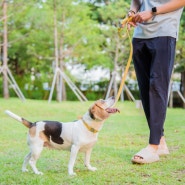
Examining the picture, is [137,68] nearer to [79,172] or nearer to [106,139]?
[79,172]

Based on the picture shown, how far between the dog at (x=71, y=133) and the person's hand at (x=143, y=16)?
30.0 inches

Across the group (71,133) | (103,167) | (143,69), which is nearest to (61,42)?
(143,69)

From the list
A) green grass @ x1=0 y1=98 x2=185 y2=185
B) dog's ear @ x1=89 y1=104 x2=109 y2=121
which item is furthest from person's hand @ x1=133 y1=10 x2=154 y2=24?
green grass @ x1=0 y1=98 x2=185 y2=185

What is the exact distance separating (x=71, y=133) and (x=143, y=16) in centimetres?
114

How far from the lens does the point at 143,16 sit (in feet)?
11.9

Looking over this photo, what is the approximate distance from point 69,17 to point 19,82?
4.86m

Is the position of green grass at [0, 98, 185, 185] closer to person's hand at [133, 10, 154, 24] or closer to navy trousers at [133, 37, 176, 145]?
navy trousers at [133, 37, 176, 145]

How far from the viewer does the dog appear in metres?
3.23

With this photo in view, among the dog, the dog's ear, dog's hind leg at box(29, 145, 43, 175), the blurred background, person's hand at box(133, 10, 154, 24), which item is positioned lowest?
the blurred background

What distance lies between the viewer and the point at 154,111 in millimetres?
3840

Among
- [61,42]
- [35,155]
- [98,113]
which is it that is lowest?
[61,42]

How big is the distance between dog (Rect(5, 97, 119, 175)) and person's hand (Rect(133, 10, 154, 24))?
76 centimetres

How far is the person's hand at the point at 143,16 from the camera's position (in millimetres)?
3639

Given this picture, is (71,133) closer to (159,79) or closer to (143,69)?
(159,79)
